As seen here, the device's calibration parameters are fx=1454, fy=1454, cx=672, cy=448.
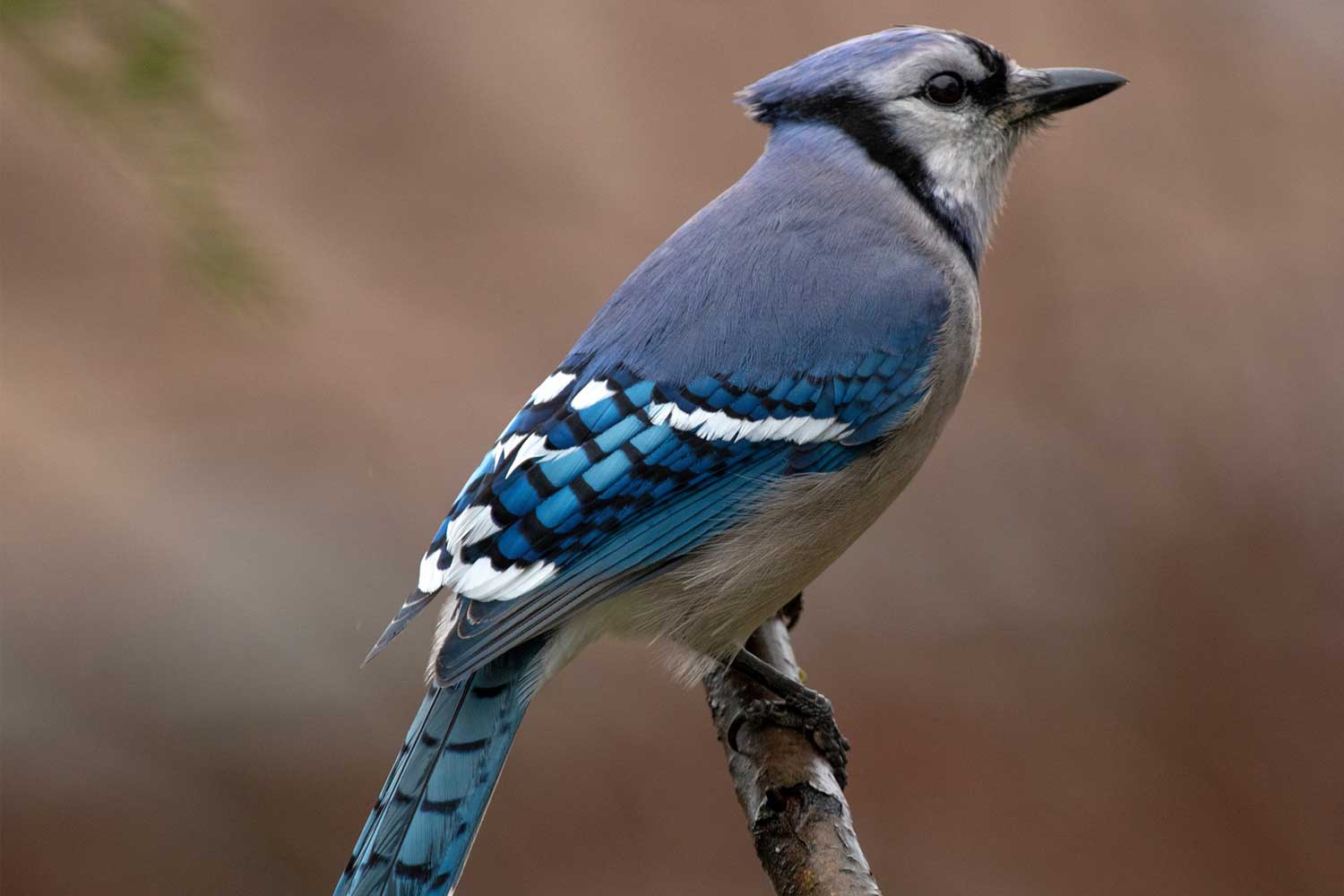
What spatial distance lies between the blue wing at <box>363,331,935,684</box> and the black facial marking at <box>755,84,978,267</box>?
0.77 ft

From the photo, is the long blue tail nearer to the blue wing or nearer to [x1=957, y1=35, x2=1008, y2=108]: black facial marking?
the blue wing

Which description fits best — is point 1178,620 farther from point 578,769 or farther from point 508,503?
point 508,503

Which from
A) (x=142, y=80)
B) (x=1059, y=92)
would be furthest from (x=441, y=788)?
(x=1059, y=92)

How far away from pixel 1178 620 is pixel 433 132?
2278 millimetres

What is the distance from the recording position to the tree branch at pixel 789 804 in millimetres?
1655

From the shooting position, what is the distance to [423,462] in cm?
367

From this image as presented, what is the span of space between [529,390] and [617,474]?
183cm

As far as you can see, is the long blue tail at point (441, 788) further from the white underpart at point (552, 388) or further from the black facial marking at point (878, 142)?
the black facial marking at point (878, 142)

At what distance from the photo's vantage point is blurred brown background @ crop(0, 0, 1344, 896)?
3387 millimetres

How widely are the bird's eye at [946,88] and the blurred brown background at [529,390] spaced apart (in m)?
1.51

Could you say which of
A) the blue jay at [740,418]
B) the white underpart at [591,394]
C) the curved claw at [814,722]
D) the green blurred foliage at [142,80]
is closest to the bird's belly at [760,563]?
the blue jay at [740,418]

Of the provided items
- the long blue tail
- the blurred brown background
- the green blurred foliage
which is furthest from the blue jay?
the blurred brown background

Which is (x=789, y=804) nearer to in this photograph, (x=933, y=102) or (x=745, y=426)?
(x=745, y=426)

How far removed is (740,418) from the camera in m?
1.99
